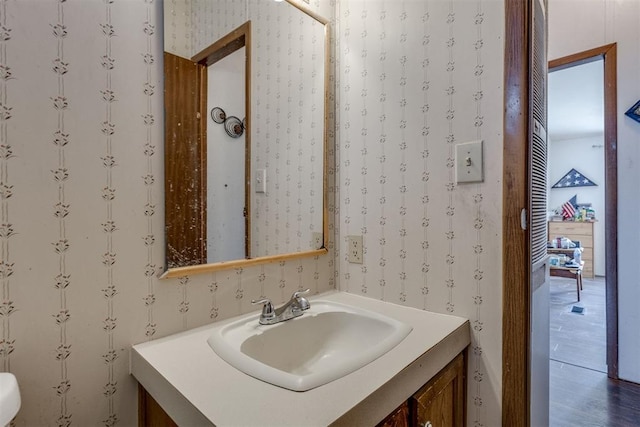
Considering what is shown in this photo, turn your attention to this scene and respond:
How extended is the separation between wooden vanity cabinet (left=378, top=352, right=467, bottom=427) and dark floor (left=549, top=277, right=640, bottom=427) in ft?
3.66

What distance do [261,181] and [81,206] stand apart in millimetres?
554

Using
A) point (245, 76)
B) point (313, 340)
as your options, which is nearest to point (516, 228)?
point (313, 340)

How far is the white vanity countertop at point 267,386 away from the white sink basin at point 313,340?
0.08ft

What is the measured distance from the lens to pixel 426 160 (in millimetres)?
1094

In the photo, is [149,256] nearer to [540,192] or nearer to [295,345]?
[295,345]

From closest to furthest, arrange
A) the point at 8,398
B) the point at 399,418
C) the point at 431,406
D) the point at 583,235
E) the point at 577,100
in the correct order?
the point at 8,398
the point at 399,418
the point at 431,406
the point at 577,100
the point at 583,235

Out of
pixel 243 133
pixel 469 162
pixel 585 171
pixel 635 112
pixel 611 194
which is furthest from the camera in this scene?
pixel 585 171

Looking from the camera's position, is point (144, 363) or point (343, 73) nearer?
point (144, 363)

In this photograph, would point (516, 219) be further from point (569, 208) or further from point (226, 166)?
point (569, 208)

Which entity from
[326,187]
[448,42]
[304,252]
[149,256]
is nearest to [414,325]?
[304,252]

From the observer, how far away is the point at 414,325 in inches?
38.4

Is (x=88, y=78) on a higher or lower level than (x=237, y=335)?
higher

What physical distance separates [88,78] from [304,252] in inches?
32.9

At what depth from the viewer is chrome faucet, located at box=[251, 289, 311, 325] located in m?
0.97
